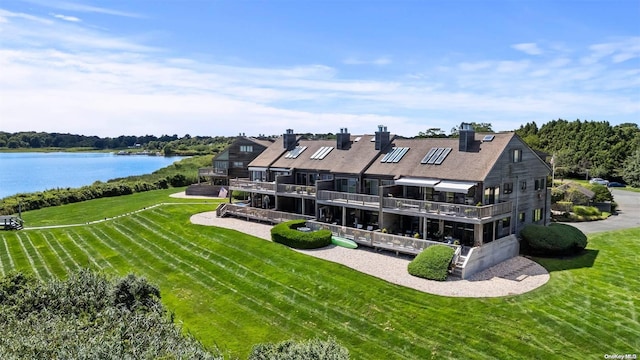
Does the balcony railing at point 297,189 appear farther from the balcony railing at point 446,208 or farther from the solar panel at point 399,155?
the balcony railing at point 446,208

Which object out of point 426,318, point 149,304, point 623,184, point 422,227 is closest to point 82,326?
point 149,304

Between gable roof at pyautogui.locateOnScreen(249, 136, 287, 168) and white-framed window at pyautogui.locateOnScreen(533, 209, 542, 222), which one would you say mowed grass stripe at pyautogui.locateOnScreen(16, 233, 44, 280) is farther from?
white-framed window at pyautogui.locateOnScreen(533, 209, 542, 222)

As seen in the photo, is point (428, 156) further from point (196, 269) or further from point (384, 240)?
point (196, 269)

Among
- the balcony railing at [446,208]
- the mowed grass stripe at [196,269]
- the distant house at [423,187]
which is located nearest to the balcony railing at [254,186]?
the distant house at [423,187]

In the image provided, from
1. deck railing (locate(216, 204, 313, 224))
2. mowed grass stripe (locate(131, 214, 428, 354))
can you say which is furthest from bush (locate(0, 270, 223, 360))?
deck railing (locate(216, 204, 313, 224))

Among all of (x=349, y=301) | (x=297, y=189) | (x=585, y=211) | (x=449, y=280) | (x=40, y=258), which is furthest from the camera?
(x=585, y=211)

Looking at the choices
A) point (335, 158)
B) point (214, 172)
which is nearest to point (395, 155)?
point (335, 158)
